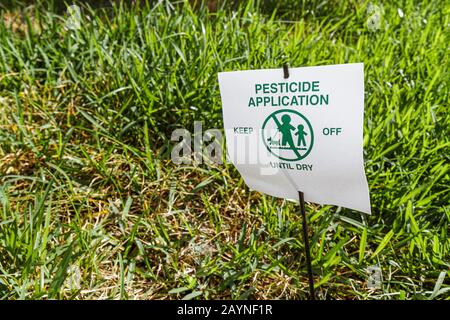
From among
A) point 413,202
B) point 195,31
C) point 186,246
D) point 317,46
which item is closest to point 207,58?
point 195,31

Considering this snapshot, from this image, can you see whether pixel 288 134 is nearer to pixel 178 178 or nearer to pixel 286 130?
pixel 286 130

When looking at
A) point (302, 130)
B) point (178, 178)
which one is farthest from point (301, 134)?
point (178, 178)

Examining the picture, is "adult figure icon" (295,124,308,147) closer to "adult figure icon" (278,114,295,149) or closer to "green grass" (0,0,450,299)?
"adult figure icon" (278,114,295,149)

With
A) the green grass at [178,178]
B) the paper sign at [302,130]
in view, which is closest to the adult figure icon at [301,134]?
the paper sign at [302,130]

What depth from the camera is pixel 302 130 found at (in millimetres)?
1165

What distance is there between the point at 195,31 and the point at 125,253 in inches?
37.3

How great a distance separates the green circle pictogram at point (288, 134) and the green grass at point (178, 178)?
14.5 inches

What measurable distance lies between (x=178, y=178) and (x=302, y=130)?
65cm

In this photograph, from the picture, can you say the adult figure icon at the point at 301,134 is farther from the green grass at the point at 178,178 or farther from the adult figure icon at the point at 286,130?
the green grass at the point at 178,178

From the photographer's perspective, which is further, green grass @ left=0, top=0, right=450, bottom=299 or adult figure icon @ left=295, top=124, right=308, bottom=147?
green grass @ left=0, top=0, right=450, bottom=299

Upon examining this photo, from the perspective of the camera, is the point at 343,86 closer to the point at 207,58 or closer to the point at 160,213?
the point at 160,213

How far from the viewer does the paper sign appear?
3.62ft

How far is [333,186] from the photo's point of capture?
118 centimetres

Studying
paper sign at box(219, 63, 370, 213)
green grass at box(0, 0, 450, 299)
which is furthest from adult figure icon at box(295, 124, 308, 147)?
green grass at box(0, 0, 450, 299)
